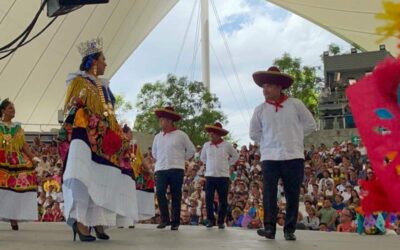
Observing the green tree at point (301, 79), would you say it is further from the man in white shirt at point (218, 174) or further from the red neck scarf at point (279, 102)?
the red neck scarf at point (279, 102)

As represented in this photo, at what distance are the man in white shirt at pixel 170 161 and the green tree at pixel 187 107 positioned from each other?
21776 millimetres

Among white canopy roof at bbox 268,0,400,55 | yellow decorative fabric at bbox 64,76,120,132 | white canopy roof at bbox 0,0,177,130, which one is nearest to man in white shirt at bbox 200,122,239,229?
yellow decorative fabric at bbox 64,76,120,132

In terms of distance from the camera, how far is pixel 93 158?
562 centimetres

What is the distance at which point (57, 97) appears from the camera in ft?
106

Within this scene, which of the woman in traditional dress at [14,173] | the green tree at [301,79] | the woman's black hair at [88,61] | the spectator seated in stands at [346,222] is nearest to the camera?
the woman's black hair at [88,61]

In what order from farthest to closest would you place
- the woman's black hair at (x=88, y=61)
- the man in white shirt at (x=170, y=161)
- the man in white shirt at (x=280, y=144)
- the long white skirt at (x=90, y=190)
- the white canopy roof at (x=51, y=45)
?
the white canopy roof at (x=51, y=45), the man in white shirt at (x=170, y=161), the man in white shirt at (x=280, y=144), the woman's black hair at (x=88, y=61), the long white skirt at (x=90, y=190)

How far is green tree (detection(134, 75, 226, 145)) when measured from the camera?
31438 mm

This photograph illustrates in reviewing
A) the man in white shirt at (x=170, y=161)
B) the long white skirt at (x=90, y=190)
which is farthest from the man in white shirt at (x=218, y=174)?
the long white skirt at (x=90, y=190)

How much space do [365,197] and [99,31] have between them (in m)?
30.4

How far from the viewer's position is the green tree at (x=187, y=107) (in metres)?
31.4

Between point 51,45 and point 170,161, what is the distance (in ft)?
70.0

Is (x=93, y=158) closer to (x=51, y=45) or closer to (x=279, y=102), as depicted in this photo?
(x=279, y=102)

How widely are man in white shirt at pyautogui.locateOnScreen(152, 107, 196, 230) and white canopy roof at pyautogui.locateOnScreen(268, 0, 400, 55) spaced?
19246 millimetres

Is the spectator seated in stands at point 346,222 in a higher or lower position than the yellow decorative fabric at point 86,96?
lower
